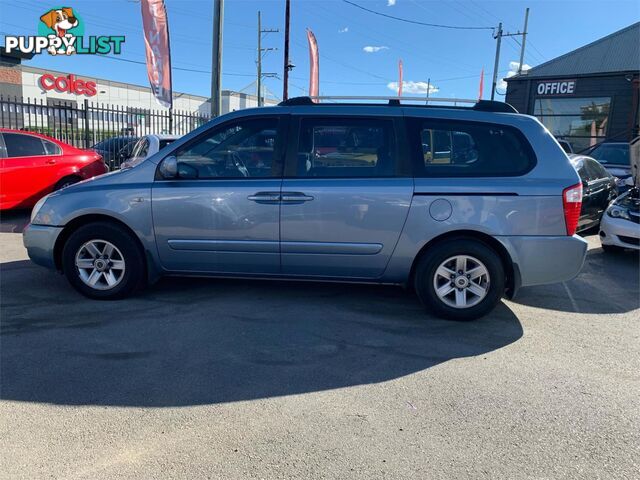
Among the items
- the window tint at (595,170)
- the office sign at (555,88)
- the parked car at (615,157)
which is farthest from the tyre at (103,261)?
the office sign at (555,88)

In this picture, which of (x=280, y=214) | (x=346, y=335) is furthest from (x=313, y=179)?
(x=346, y=335)

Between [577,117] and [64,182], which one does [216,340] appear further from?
[577,117]

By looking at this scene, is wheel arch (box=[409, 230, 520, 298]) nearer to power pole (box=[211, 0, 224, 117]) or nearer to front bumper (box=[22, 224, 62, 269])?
front bumper (box=[22, 224, 62, 269])

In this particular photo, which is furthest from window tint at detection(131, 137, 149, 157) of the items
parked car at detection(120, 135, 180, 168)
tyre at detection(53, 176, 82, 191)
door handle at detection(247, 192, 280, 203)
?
door handle at detection(247, 192, 280, 203)

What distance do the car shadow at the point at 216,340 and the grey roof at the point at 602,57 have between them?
69.6 feet

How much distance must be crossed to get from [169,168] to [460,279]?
2761 mm

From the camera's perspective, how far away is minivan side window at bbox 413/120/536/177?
14.1 ft

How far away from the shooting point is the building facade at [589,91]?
64.9 feet

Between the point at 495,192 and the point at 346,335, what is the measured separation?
1.73 meters

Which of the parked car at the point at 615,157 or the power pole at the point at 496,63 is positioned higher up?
the power pole at the point at 496,63

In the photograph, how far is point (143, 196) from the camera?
4.53 m

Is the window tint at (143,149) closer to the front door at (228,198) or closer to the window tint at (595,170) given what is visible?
the front door at (228,198)

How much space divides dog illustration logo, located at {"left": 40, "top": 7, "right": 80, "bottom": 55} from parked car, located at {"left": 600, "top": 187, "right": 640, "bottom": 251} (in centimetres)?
2628

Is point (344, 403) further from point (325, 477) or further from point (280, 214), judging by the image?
point (280, 214)
